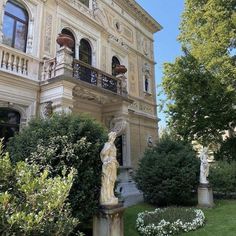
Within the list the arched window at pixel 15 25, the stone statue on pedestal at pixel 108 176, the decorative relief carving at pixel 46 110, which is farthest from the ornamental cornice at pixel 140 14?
the stone statue on pedestal at pixel 108 176

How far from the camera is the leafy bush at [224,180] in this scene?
41.0 ft

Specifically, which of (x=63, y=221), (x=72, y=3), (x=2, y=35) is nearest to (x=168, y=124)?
(x=72, y=3)

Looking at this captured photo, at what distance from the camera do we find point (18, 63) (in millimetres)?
10227

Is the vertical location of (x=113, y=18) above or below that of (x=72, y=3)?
above

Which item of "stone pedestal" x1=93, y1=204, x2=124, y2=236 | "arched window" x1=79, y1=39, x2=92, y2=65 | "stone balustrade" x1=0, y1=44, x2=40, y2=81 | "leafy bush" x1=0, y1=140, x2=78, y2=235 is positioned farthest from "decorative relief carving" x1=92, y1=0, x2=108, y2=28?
"leafy bush" x1=0, y1=140, x2=78, y2=235

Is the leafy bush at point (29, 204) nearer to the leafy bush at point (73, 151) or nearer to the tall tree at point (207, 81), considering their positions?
the leafy bush at point (73, 151)

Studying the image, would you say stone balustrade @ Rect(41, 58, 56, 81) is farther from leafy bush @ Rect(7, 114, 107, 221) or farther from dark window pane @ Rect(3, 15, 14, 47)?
leafy bush @ Rect(7, 114, 107, 221)

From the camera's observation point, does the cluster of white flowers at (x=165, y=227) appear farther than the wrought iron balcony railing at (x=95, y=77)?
No

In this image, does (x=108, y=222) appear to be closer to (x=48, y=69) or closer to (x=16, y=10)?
(x=48, y=69)

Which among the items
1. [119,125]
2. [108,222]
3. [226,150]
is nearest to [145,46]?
[119,125]

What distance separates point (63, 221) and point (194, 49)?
1427 cm

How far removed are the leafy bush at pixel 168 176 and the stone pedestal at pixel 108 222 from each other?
441 cm

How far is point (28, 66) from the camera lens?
1054 cm

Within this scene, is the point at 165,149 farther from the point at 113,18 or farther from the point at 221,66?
the point at 113,18
